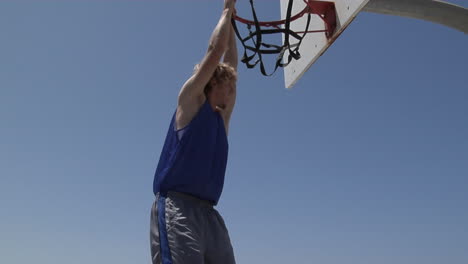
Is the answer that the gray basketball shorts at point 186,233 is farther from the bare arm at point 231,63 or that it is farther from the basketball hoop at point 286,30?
the basketball hoop at point 286,30

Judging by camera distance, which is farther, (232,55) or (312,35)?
(312,35)

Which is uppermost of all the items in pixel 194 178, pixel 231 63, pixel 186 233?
pixel 231 63

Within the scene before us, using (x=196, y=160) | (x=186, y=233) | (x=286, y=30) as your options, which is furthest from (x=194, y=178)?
(x=286, y=30)

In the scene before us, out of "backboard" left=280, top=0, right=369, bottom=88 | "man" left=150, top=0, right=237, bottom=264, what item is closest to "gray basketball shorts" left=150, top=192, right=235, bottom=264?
"man" left=150, top=0, right=237, bottom=264

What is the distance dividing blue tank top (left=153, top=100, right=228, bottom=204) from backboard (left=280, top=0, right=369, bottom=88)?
7.78 feet

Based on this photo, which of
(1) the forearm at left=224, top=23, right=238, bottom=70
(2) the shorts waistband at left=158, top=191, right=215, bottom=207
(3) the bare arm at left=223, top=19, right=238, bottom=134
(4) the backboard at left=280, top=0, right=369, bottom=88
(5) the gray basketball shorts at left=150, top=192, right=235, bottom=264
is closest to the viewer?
(5) the gray basketball shorts at left=150, top=192, right=235, bottom=264

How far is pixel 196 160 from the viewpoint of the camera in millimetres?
2807

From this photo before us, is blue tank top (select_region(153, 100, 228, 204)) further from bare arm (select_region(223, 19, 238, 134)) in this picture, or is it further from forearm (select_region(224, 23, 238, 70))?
forearm (select_region(224, 23, 238, 70))

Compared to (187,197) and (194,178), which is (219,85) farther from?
(187,197)

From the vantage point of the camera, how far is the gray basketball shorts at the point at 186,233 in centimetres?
260

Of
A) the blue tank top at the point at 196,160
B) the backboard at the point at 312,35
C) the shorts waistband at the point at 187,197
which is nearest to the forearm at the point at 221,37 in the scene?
the blue tank top at the point at 196,160

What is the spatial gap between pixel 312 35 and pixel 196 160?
10.4 ft

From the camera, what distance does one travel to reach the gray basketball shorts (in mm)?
2596

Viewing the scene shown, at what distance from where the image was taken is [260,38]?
15.8 ft
